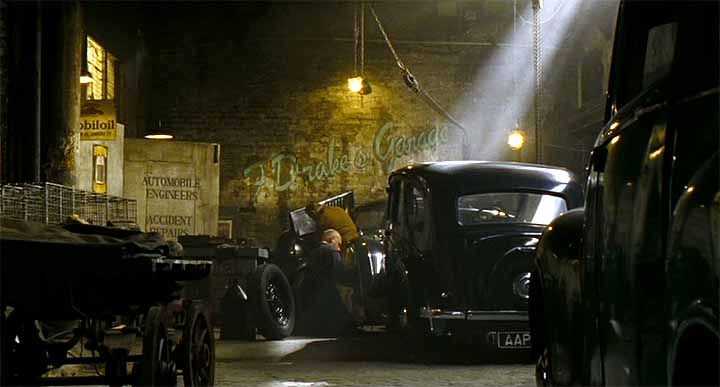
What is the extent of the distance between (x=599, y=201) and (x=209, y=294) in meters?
10.2

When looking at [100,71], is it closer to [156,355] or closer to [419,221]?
[419,221]

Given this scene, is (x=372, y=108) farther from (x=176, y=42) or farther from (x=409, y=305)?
(x=409, y=305)

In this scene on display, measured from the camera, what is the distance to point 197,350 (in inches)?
259

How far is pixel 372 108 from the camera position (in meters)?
25.4

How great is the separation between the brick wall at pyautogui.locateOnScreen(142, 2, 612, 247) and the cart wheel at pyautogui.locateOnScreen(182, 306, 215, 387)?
59.7 ft

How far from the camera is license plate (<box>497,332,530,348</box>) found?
1005 centimetres

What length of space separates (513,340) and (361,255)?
343 centimetres

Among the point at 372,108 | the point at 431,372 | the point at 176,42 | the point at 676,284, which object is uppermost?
the point at 176,42

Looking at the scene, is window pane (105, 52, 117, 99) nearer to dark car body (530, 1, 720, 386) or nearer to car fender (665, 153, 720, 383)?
dark car body (530, 1, 720, 386)

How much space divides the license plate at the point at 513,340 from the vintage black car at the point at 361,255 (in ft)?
7.15

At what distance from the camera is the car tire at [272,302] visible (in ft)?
43.2

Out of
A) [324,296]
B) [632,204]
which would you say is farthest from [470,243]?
[632,204]

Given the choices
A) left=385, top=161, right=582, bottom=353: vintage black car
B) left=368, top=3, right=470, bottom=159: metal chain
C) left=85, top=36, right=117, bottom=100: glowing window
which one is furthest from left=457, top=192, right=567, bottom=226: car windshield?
left=368, top=3, right=470, bottom=159: metal chain

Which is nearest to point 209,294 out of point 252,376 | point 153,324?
point 252,376
